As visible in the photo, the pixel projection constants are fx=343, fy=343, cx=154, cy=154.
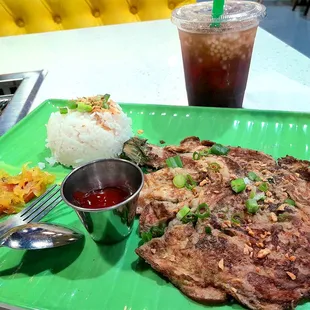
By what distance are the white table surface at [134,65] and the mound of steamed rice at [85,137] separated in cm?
63

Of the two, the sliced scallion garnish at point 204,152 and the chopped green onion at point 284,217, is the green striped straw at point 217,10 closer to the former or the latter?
the sliced scallion garnish at point 204,152

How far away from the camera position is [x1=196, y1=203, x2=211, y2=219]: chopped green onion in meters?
1.59

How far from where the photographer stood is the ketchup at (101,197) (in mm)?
1691

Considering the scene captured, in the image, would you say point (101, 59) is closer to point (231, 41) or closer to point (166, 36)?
point (166, 36)

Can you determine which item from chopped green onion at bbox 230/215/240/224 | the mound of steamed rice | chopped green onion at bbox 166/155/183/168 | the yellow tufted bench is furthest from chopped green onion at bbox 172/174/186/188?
the yellow tufted bench

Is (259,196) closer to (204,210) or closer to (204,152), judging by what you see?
(204,210)

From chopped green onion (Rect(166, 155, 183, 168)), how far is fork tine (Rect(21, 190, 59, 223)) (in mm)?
681

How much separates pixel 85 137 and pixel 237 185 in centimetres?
113

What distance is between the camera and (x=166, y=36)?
4.13 meters

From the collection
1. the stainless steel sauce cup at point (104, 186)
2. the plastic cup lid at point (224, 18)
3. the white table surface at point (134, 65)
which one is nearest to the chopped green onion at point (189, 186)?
the stainless steel sauce cup at point (104, 186)

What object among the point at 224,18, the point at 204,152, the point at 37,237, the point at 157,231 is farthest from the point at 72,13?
the point at 157,231

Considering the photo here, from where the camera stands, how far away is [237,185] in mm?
1708

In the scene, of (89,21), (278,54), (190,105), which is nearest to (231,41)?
(190,105)

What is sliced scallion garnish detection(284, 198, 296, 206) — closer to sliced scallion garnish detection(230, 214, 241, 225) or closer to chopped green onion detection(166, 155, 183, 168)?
sliced scallion garnish detection(230, 214, 241, 225)
